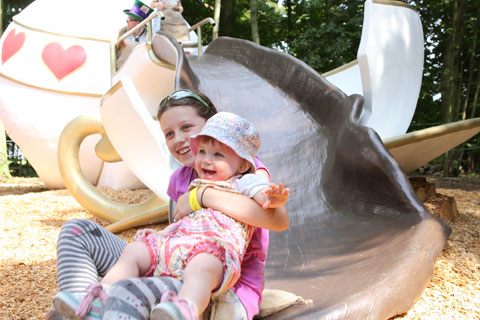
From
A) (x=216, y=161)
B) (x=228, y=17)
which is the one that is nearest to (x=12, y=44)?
(x=216, y=161)

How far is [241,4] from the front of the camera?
14219 millimetres

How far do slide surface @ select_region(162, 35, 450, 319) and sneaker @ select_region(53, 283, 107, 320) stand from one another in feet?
2.03

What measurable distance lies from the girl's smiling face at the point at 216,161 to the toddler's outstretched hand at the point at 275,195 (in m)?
0.17

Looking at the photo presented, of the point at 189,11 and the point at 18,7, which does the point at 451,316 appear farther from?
the point at 18,7

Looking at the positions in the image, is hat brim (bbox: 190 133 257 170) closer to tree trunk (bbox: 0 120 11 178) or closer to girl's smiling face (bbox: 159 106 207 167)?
girl's smiling face (bbox: 159 106 207 167)

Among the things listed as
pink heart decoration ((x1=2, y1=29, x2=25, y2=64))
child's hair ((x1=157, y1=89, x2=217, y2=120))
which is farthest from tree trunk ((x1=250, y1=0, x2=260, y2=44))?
child's hair ((x1=157, y1=89, x2=217, y2=120))

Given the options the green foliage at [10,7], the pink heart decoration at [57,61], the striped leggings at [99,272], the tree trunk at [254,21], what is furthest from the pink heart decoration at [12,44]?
the green foliage at [10,7]

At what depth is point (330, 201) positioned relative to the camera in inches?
102

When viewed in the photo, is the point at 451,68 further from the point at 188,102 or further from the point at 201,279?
the point at 201,279

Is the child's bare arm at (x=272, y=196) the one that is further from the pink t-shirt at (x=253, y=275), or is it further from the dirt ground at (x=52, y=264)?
the dirt ground at (x=52, y=264)

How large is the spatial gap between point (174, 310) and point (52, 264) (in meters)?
2.48

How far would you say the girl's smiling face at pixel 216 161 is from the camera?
136 cm

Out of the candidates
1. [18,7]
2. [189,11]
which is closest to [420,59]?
[189,11]

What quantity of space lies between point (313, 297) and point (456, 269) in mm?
1158
